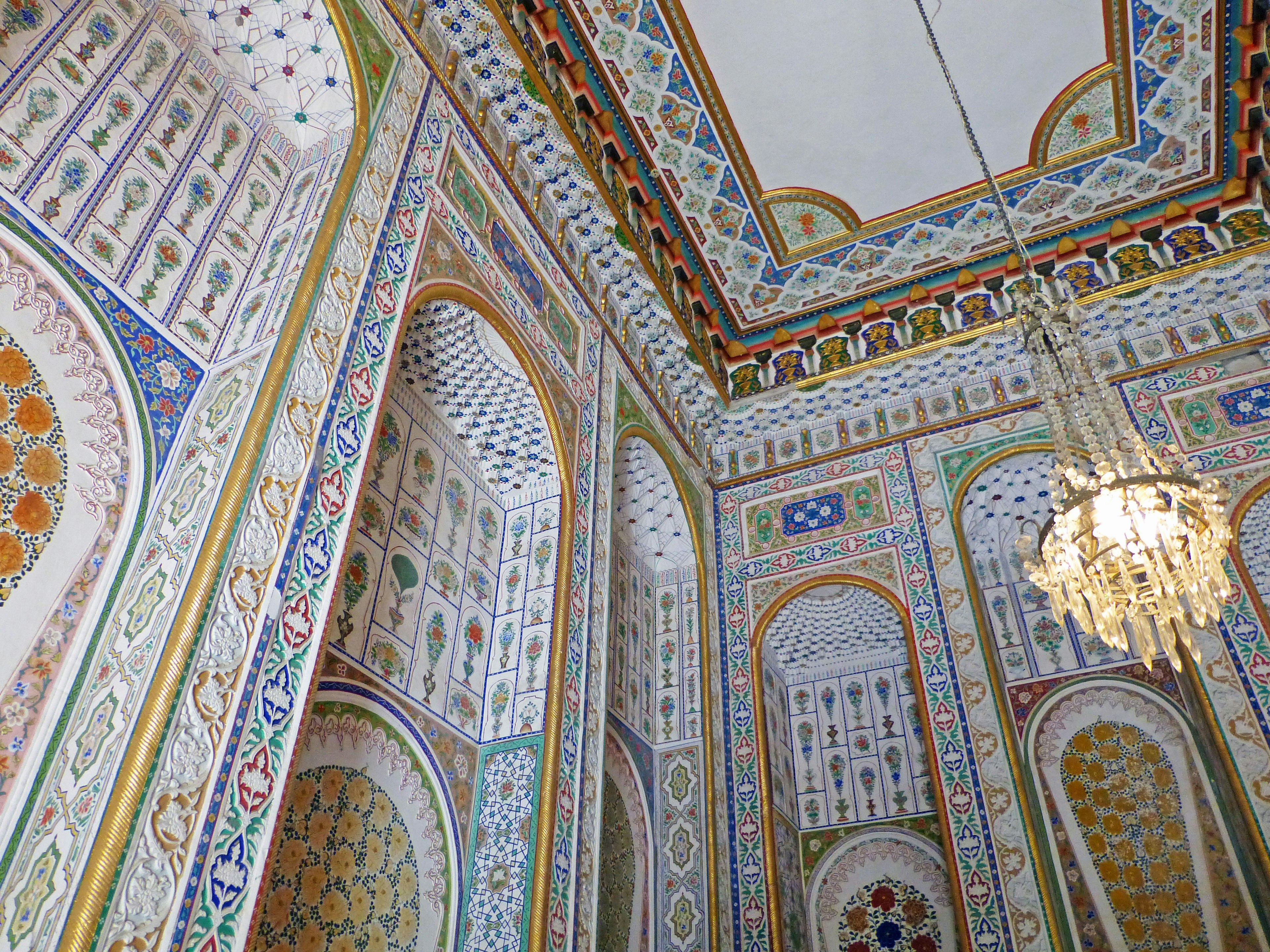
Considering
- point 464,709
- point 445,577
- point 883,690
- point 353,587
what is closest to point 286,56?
point 353,587

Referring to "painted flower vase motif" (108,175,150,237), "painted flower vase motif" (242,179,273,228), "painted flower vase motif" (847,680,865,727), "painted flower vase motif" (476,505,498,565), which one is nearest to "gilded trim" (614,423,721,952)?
"painted flower vase motif" (476,505,498,565)

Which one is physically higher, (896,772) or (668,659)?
(668,659)

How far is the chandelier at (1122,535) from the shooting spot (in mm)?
3373

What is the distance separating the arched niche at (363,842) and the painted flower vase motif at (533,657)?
531 millimetres

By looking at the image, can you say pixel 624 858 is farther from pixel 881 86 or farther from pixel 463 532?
pixel 881 86

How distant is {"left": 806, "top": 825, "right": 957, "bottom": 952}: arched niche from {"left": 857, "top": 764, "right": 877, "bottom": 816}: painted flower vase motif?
20 cm

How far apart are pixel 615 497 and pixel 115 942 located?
4458 mm

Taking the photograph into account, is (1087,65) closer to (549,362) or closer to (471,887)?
(549,362)

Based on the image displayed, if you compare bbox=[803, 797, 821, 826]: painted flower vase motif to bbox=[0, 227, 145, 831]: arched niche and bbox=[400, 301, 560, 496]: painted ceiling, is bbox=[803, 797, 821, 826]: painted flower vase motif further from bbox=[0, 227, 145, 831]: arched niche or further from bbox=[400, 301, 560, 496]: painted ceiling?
bbox=[0, 227, 145, 831]: arched niche

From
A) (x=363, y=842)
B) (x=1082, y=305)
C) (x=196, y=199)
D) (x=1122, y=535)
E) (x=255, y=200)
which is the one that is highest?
(x=1082, y=305)

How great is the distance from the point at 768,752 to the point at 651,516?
1675 millimetres

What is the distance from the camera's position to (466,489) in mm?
4746

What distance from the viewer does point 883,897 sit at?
6043 mm

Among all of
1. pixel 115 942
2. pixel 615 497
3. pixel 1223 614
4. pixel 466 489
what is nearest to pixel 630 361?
pixel 615 497
